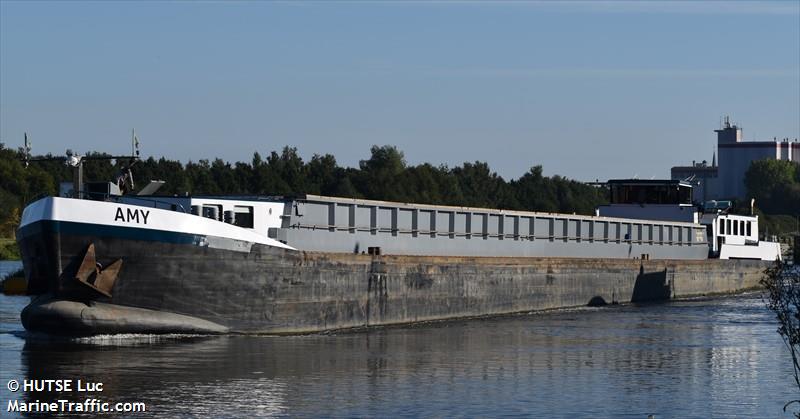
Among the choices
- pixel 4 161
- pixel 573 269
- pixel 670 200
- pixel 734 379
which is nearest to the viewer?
pixel 734 379

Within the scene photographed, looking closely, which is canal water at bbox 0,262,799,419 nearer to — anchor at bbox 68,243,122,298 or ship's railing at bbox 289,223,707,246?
anchor at bbox 68,243,122,298

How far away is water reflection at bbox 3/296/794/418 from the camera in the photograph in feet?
71.4

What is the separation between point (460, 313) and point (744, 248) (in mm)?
A: 29817

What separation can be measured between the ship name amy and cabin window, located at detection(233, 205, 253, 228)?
13.0 feet

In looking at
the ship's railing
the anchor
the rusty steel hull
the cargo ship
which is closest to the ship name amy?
the cargo ship

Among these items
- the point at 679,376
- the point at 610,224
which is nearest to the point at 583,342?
the point at 679,376

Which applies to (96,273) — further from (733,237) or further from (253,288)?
(733,237)

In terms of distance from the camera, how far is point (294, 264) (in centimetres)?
3231

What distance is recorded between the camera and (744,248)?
65.5 meters

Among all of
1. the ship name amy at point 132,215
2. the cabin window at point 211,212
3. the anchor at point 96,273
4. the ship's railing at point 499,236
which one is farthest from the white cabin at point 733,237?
the anchor at point 96,273

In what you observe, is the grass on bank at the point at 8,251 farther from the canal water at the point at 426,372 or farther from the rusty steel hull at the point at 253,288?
the canal water at the point at 426,372

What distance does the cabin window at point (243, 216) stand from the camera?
108 feet

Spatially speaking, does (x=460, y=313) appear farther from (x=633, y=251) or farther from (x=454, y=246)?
(x=633, y=251)

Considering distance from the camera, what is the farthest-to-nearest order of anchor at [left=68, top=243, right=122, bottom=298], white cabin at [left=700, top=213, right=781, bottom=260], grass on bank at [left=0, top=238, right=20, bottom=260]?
grass on bank at [left=0, top=238, right=20, bottom=260]
white cabin at [left=700, top=213, right=781, bottom=260]
anchor at [left=68, top=243, right=122, bottom=298]
